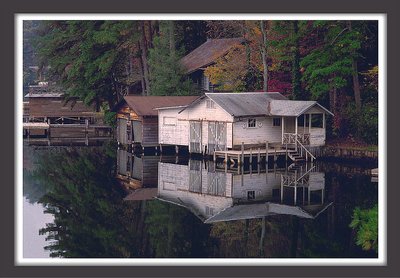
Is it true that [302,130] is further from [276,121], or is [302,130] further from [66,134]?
[66,134]

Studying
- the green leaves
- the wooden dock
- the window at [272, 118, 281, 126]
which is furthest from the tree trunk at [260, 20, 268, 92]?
the green leaves

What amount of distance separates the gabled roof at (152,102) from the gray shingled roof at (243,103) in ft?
18.8

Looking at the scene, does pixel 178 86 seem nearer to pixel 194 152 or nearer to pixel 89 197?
pixel 194 152

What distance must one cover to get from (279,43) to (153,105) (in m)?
8.27

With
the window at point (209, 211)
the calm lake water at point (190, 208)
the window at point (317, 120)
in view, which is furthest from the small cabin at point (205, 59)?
the window at point (209, 211)

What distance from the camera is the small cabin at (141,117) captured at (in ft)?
170

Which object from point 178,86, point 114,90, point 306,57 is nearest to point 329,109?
point 306,57

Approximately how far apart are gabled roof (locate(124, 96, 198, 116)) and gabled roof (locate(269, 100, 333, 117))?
7224mm

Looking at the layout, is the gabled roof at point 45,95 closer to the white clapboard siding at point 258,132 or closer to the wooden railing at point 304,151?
the white clapboard siding at point 258,132

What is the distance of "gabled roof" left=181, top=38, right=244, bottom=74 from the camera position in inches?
2334

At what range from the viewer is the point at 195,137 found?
48000 mm

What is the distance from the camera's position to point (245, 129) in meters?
45.8

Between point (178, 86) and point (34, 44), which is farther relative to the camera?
Result: point (34, 44)

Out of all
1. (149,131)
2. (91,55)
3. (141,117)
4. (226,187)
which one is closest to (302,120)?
(149,131)
